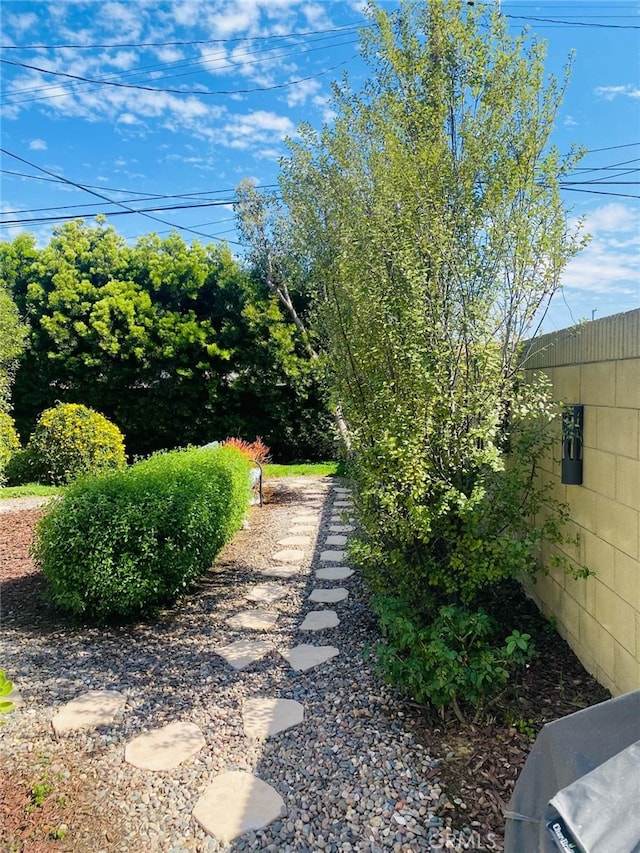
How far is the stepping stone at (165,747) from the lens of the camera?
7.01 ft

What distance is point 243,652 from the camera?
3172mm

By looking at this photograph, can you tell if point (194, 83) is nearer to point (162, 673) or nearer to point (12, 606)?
point (12, 606)

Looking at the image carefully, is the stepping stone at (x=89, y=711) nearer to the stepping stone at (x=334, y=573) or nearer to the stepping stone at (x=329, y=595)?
the stepping stone at (x=329, y=595)

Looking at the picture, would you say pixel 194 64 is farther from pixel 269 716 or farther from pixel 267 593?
pixel 269 716

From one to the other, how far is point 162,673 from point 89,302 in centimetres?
1129

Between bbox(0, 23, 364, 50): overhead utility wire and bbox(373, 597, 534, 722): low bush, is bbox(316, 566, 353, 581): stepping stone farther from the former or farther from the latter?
bbox(0, 23, 364, 50): overhead utility wire

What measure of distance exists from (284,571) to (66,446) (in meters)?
6.37

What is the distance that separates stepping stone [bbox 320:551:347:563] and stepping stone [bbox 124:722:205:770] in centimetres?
266

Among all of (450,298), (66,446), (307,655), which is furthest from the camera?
(66,446)

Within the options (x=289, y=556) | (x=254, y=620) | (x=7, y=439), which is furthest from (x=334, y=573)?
(x=7, y=439)

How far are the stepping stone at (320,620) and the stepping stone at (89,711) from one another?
1.25 meters

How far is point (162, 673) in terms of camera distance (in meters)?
2.90

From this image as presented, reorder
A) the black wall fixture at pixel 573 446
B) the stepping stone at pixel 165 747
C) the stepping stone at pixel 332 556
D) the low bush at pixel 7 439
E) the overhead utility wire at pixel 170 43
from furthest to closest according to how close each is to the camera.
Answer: the low bush at pixel 7 439 → the overhead utility wire at pixel 170 43 → the stepping stone at pixel 332 556 → the black wall fixture at pixel 573 446 → the stepping stone at pixel 165 747

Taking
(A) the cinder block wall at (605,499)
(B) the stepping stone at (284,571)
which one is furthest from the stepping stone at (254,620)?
(A) the cinder block wall at (605,499)
